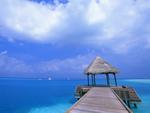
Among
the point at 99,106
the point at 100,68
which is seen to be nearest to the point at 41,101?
the point at 100,68

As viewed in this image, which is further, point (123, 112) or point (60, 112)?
point (60, 112)

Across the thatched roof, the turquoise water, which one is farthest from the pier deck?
the turquoise water

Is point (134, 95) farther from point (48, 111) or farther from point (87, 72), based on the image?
point (48, 111)

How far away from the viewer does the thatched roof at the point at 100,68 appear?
55.7 ft

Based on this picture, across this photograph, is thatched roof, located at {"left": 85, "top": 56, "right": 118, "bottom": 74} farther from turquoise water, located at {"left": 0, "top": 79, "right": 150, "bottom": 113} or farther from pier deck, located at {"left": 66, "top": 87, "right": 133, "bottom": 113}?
pier deck, located at {"left": 66, "top": 87, "right": 133, "bottom": 113}

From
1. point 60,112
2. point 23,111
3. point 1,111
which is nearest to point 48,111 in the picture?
point 60,112

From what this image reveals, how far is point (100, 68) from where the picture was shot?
17266mm

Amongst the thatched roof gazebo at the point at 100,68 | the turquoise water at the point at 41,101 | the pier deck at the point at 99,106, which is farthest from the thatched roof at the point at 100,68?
the pier deck at the point at 99,106

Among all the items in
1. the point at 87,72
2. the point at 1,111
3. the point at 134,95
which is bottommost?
the point at 1,111

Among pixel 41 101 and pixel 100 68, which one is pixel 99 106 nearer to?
pixel 100 68

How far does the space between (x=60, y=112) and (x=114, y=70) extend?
6.65 meters

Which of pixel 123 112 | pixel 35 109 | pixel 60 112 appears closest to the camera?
pixel 123 112

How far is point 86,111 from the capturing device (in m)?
6.61

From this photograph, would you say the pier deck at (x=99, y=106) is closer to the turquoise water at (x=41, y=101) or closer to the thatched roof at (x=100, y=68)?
the thatched roof at (x=100, y=68)
